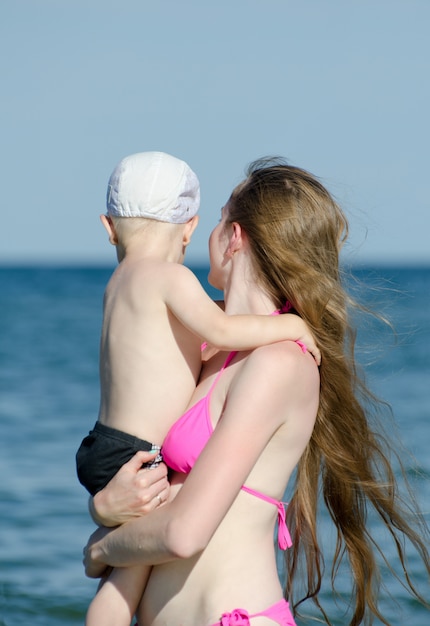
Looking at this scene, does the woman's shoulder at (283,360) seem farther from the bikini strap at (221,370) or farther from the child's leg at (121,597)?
the child's leg at (121,597)

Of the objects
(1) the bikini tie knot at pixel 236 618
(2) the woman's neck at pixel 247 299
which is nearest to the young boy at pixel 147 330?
(2) the woman's neck at pixel 247 299

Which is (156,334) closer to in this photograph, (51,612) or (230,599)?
(230,599)

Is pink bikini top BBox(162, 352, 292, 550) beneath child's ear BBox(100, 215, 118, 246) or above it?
beneath

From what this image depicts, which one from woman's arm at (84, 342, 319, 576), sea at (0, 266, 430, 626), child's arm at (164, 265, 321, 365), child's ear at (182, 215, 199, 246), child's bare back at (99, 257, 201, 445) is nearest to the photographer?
woman's arm at (84, 342, 319, 576)

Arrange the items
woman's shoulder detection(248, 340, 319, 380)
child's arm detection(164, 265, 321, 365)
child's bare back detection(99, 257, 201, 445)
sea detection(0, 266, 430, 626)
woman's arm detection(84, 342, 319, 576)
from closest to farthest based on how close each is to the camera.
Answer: woman's arm detection(84, 342, 319, 576), woman's shoulder detection(248, 340, 319, 380), child's arm detection(164, 265, 321, 365), child's bare back detection(99, 257, 201, 445), sea detection(0, 266, 430, 626)

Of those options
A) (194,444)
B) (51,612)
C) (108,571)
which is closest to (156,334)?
(194,444)

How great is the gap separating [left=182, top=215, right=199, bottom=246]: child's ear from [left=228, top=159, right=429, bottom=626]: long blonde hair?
141 millimetres

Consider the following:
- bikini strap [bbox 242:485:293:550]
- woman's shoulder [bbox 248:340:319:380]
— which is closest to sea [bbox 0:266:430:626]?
woman's shoulder [bbox 248:340:319:380]

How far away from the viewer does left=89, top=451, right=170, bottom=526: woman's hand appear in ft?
8.07

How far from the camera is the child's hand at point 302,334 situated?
8.39ft

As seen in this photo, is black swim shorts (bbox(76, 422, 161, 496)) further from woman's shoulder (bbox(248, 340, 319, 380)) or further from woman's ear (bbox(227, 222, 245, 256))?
woman's ear (bbox(227, 222, 245, 256))

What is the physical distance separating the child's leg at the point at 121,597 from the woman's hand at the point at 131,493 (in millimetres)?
143

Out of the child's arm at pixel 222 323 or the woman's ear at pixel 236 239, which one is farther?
the woman's ear at pixel 236 239

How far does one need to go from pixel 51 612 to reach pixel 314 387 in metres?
4.06
